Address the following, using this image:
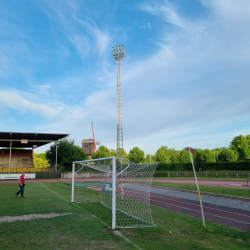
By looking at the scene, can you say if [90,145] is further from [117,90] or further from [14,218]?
[14,218]

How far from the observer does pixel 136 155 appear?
234 ft

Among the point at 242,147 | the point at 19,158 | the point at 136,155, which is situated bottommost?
the point at 19,158

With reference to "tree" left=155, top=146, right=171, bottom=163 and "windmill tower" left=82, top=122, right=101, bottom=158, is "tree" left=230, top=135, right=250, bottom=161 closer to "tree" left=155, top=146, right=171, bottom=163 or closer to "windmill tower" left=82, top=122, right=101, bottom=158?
"tree" left=155, top=146, right=171, bottom=163

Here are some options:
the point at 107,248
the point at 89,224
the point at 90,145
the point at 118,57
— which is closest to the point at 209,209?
the point at 89,224

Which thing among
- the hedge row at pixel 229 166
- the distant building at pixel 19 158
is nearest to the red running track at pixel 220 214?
the hedge row at pixel 229 166

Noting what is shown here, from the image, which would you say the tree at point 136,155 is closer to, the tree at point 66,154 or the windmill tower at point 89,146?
the tree at point 66,154

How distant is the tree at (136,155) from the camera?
7125 cm

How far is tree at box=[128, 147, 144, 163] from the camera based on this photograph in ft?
234

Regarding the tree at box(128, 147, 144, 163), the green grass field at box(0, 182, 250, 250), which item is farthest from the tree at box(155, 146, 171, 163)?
the green grass field at box(0, 182, 250, 250)

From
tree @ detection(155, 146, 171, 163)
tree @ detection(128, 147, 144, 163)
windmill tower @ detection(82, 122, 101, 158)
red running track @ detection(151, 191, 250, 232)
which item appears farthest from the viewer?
windmill tower @ detection(82, 122, 101, 158)

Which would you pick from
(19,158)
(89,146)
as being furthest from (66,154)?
(89,146)

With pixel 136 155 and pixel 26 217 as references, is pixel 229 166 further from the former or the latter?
pixel 26 217

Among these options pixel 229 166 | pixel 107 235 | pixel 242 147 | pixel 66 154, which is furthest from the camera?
pixel 242 147

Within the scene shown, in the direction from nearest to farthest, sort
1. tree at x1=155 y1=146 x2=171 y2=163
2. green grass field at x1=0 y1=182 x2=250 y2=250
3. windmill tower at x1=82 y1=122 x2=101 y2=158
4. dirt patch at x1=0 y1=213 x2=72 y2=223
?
green grass field at x1=0 y1=182 x2=250 y2=250 → dirt patch at x1=0 y1=213 x2=72 y2=223 → tree at x1=155 y1=146 x2=171 y2=163 → windmill tower at x1=82 y1=122 x2=101 y2=158
